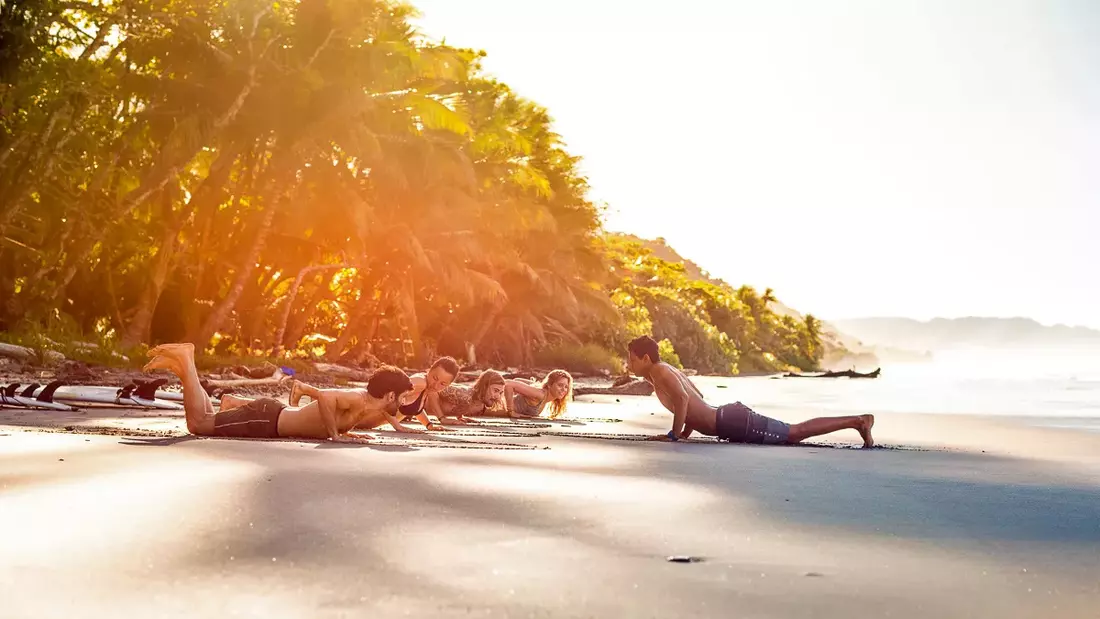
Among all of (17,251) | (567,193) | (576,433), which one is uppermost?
(567,193)

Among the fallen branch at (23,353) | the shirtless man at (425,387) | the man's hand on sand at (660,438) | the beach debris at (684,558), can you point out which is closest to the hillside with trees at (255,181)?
the fallen branch at (23,353)

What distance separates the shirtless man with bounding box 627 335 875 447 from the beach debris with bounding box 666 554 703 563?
18.1 ft

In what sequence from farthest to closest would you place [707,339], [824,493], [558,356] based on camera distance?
1. [707,339]
2. [558,356]
3. [824,493]

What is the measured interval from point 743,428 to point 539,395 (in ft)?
14.0

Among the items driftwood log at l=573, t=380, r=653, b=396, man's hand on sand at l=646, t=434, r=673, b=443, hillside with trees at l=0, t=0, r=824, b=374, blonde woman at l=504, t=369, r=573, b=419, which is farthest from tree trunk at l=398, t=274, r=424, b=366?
man's hand on sand at l=646, t=434, r=673, b=443

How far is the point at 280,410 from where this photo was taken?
27.5 ft

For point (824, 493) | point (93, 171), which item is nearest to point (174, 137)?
point (93, 171)

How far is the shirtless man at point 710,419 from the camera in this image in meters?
9.38

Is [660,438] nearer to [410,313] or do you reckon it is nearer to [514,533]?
[514,533]

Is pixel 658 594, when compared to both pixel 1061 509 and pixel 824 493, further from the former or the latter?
pixel 1061 509

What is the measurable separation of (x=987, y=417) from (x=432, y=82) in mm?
16920

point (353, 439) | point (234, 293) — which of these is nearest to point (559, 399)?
point (353, 439)

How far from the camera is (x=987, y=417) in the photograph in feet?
53.1

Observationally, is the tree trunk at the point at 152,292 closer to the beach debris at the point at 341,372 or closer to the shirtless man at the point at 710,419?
the beach debris at the point at 341,372
